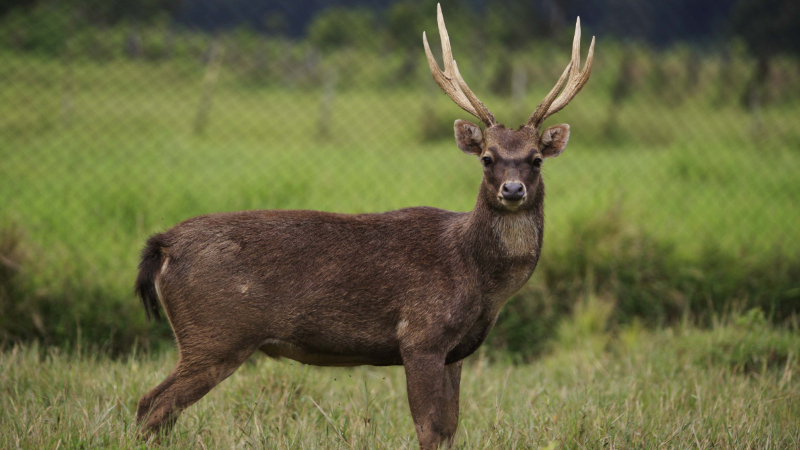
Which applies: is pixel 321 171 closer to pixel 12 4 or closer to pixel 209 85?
pixel 209 85

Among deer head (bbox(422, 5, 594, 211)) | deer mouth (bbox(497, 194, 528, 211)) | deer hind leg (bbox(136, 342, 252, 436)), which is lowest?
deer hind leg (bbox(136, 342, 252, 436))

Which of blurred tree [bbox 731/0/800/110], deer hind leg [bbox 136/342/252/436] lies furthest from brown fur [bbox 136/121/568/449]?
blurred tree [bbox 731/0/800/110]

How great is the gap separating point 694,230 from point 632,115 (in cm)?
371

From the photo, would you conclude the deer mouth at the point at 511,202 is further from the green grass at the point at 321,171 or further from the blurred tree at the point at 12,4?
the blurred tree at the point at 12,4

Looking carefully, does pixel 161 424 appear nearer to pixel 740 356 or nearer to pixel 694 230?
pixel 740 356

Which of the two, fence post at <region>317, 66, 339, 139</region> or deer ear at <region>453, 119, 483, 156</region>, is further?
fence post at <region>317, 66, 339, 139</region>

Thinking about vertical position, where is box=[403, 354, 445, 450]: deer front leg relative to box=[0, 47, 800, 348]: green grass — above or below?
below

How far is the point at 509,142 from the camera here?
3566 millimetres

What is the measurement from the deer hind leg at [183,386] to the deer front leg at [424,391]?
84 centimetres

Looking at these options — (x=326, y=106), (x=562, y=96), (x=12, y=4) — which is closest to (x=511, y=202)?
(x=562, y=96)

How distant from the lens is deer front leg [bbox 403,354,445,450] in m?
3.46

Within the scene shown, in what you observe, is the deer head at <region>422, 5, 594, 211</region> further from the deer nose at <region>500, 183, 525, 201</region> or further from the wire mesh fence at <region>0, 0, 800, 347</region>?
the wire mesh fence at <region>0, 0, 800, 347</region>

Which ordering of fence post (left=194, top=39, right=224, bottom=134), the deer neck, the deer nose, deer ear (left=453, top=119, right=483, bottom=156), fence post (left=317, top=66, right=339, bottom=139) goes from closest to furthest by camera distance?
the deer nose → the deer neck → deer ear (left=453, top=119, right=483, bottom=156) → fence post (left=194, top=39, right=224, bottom=134) → fence post (left=317, top=66, right=339, bottom=139)

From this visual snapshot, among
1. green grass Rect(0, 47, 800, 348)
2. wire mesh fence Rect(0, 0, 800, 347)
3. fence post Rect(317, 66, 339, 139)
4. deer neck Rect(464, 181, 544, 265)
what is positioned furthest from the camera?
fence post Rect(317, 66, 339, 139)
